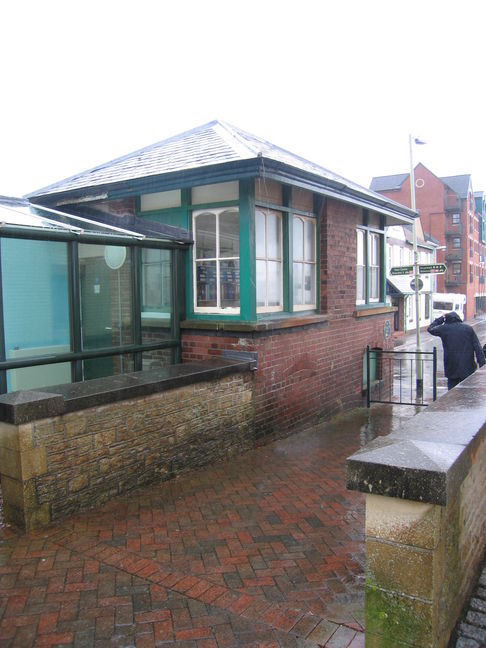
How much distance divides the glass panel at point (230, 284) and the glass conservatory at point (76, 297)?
0.65m

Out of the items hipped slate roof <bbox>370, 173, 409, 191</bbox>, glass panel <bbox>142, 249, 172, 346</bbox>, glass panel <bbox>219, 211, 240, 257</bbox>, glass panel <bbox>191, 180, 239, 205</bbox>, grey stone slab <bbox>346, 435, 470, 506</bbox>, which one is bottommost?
grey stone slab <bbox>346, 435, 470, 506</bbox>

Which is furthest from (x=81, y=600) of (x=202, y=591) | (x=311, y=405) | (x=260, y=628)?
(x=311, y=405)

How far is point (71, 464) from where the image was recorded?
445 centimetres

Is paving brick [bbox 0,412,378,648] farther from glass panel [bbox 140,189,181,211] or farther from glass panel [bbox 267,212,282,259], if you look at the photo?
glass panel [bbox 140,189,181,211]

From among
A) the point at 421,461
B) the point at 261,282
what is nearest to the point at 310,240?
the point at 261,282

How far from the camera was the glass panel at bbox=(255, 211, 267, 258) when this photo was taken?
7232 mm

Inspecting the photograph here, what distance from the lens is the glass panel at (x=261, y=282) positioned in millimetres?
7289

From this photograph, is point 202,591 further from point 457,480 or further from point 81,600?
point 457,480

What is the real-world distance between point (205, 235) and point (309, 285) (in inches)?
87.2

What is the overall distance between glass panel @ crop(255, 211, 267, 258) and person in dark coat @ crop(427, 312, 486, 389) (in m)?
2.79

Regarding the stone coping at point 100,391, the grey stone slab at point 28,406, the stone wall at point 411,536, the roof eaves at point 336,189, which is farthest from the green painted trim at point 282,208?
the stone wall at point 411,536

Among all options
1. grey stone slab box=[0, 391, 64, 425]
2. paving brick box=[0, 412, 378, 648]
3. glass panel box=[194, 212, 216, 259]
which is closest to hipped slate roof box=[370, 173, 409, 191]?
glass panel box=[194, 212, 216, 259]

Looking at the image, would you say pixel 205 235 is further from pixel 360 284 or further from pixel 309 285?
pixel 360 284

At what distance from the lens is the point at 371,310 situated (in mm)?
10539
